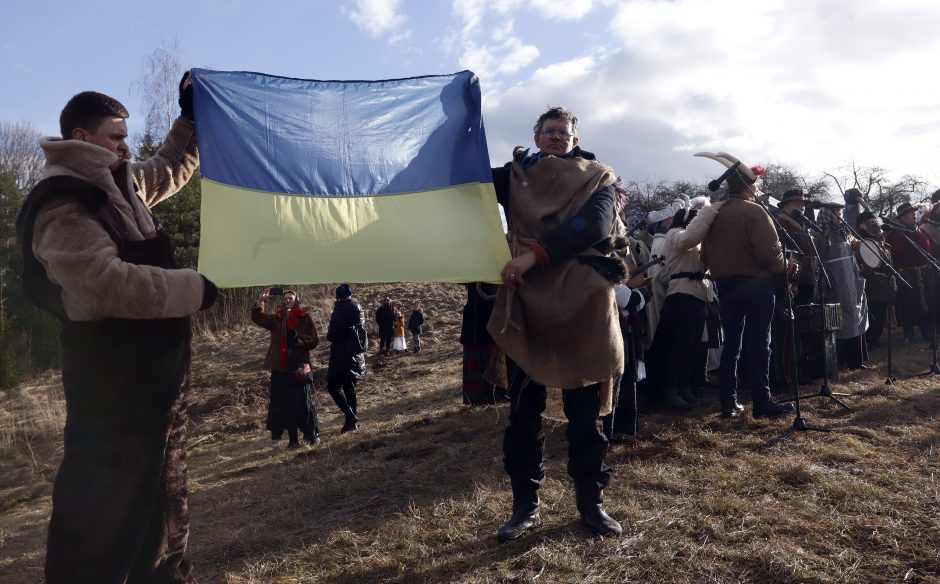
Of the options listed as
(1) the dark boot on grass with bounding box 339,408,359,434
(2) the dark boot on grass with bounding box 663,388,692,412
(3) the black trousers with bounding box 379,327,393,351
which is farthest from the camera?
(3) the black trousers with bounding box 379,327,393,351

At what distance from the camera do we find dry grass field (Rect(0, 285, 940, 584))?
3020mm

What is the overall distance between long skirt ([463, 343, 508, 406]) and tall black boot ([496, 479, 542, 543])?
514 millimetres

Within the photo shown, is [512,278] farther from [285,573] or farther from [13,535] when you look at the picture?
[13,535]

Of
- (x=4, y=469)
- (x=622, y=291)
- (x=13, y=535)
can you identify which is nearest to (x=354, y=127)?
(x=622, y=291)

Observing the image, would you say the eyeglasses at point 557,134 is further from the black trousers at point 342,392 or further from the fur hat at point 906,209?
the fur hat at point 906,209

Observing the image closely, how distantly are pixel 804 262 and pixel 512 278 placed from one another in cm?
524

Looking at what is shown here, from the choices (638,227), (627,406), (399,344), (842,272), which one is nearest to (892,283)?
(842,272)

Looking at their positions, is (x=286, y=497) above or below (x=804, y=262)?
below

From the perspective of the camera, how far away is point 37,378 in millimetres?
19234

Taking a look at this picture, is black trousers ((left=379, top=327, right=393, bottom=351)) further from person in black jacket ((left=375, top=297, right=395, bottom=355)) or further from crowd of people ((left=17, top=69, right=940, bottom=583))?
crowd of people ((left=17, top=69, right=940, bottom=583))

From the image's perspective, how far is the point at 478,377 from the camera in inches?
149

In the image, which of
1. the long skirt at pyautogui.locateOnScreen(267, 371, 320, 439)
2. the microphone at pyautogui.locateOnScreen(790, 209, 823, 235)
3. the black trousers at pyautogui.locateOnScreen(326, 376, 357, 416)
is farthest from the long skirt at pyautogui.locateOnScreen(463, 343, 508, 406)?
the black trousers at pyautogui.locateOnScreen(326, 376, 357, 416)

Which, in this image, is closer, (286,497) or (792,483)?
(792,483)

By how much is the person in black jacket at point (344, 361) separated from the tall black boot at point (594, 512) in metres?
6.11
